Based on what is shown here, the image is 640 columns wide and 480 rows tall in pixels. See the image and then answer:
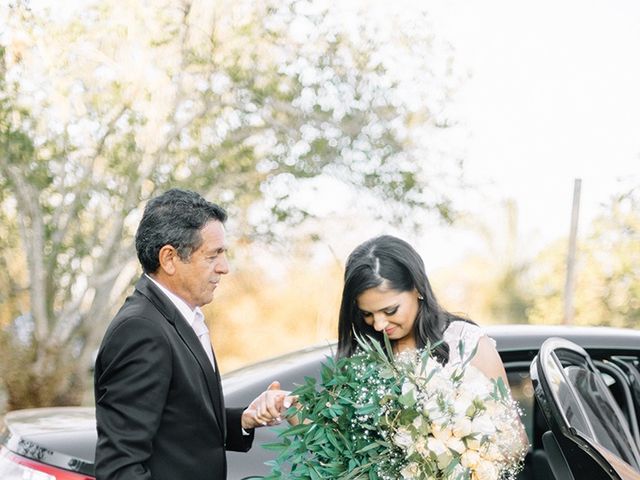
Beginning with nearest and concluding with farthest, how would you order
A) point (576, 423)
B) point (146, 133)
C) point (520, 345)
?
point (576, 423), point (520, 345), point (146, 133)

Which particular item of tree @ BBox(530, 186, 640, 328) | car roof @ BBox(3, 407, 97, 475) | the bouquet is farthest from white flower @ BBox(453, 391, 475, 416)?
tree @ BBox(530, 186, 640, 328)

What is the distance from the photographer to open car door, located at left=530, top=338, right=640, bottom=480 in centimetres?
245

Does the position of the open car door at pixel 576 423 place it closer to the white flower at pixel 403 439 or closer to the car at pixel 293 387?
the car at pixel 293 387

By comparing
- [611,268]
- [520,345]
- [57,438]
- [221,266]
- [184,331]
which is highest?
[221,266]

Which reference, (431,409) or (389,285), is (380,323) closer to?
(389,285)

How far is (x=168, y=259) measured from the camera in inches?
90.8

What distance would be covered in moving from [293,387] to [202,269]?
42.0 inches

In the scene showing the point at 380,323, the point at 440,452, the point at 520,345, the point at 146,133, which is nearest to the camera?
the point at 440,452

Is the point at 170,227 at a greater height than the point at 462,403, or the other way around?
the point at 170,227

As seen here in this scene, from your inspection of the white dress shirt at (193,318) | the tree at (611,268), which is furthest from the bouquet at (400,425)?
the tree at (611,268)

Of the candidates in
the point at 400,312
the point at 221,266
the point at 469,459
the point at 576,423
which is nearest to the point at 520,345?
the point at 400,312

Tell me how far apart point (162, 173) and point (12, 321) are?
2.16 m

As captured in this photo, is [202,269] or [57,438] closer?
[202,269]

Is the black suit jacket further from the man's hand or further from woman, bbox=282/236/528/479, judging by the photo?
woman, bbox=282/236/528/479
